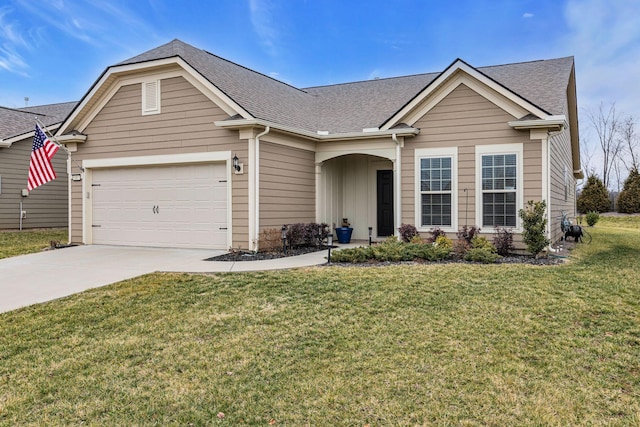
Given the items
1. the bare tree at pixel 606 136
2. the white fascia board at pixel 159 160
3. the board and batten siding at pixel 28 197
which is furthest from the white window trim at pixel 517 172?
the bare tree at pixel 606 136

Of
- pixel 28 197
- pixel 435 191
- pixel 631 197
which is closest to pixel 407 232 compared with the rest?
pixel 435 191

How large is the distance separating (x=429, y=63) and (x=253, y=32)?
9.31 m

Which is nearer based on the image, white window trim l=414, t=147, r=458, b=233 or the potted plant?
white window trim l=414, t=147, r=458, b=233

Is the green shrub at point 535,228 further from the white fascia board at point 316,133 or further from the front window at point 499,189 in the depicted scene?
the white fascia board at point 316,133

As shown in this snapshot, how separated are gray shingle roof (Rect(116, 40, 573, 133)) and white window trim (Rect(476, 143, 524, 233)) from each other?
1.11 meters

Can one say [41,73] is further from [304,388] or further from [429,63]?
[304,388]

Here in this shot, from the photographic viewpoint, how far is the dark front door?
1362cm

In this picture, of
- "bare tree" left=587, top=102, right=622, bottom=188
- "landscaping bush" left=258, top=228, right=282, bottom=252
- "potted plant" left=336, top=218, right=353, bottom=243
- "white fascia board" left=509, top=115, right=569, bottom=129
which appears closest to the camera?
"white fascia board" left=509, top=115, right=569, bottom=129

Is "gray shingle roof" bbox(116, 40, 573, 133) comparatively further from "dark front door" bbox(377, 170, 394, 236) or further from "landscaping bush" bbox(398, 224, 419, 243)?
"landscaping bush" bbox(398, 224, 419, 243)

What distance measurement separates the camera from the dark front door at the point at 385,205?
44.7 feet

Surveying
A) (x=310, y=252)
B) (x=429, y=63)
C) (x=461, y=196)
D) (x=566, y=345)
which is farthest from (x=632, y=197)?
(x=566, y=345)

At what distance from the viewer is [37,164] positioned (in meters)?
11.4

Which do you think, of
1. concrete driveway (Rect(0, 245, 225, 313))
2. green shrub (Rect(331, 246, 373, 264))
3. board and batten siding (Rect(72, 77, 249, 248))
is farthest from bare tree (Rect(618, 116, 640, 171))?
concrete driveway (Rect(0, 245, 225, 313))

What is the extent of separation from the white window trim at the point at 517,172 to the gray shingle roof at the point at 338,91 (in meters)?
1.11
